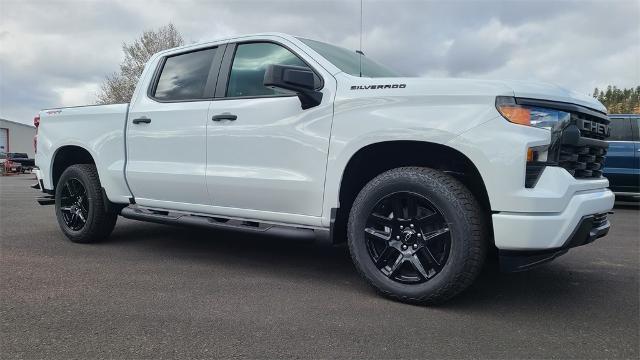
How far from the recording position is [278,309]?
326 cm

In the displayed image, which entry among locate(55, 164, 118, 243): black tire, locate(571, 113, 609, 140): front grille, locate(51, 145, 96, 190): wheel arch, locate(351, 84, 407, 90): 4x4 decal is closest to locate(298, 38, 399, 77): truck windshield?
locate(351, 84, 407, 90): 4x4 decal

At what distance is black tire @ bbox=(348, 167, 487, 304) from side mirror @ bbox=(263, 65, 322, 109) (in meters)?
0.77

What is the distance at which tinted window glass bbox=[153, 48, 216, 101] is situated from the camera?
15.0 ft

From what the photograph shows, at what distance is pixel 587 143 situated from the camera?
10.6 ft

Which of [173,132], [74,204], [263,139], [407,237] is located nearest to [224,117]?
[263,139]

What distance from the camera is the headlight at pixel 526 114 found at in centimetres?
299

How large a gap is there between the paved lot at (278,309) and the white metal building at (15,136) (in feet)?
159

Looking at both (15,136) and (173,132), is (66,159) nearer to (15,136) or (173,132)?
(173,132)

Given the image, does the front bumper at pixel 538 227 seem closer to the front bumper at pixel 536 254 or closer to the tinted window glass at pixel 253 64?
the front bumper at pixel 536 254

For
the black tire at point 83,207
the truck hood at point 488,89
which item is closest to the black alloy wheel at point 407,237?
the truck hood at point 488,89

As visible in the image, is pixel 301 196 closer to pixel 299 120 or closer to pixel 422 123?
pixel 299 120

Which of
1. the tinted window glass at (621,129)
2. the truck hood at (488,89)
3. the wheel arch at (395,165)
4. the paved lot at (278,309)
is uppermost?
the tinted window glass at (621,129)

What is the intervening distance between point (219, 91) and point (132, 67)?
105ft

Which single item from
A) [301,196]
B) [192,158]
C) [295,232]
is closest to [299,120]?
[301,196]
